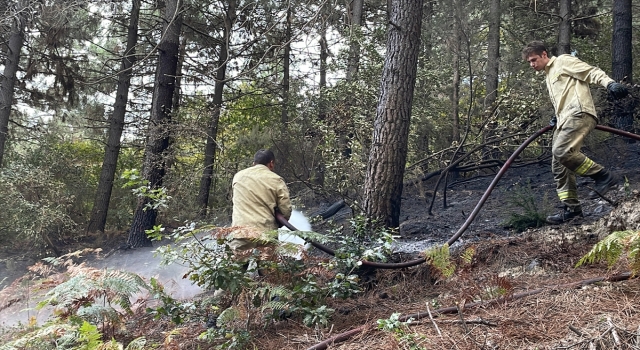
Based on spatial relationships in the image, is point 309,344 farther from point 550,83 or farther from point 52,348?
point 550,83

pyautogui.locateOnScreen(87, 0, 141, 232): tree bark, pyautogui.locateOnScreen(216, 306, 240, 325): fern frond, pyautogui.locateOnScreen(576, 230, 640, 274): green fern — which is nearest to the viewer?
pyautogui.locateOnScreen(576, 230, 640, 274): green fern

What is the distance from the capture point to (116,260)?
10.2m

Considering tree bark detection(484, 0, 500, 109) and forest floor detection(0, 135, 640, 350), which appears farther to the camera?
tree bark detection(484, 0, 500, 109)

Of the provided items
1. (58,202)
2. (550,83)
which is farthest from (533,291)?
(58,202)

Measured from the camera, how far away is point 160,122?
10.3 meters

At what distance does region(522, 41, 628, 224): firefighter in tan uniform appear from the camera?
5.26m

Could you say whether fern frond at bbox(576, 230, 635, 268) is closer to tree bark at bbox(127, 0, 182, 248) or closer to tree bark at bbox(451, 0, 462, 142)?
tree bark at bbox(451, 0, 462, 142)

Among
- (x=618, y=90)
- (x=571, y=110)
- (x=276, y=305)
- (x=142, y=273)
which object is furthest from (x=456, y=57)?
(x=276, y=305)

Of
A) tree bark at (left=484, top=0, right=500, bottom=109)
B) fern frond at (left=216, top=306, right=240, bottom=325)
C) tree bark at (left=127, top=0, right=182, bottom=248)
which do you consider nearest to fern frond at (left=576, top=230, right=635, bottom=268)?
fern frond at (left=216, top=306, right=240, bottom=325)

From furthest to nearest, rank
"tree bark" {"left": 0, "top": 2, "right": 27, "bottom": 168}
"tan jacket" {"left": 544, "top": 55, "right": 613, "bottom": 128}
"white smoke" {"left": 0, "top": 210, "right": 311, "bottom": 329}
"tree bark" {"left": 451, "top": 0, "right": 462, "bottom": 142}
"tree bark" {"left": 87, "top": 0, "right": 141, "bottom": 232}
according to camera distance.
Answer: "tree bark" {"left": 87, "top": 0, "right": 141, "bottom": 232} → "tree bark" {"left": 0, "top": 2, "right": 27, "bottom": 168} → "tree bark" {"left": 451, "top": 0, "right": 462, "bottom": 142} → "white smoke" {"left": 0, "top": 210, "right": 311, "bottom": 329} → "tan jacket" {"left": 544, "top": 55, "right": 613, "bottom": 128}

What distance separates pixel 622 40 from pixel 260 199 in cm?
1009

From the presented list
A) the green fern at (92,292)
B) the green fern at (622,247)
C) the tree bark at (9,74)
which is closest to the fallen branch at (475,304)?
the green fern at (622,247)

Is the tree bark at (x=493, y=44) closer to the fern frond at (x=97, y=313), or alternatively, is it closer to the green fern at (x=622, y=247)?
the green fern at (x=622, y=247)

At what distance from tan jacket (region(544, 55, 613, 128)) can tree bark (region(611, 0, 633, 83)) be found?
6601 millimetres
